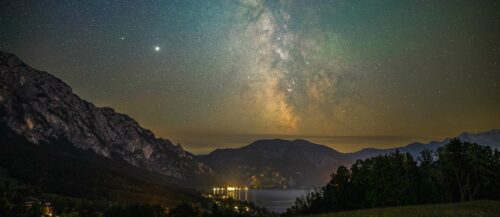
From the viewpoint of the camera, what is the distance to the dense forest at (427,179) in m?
91.1

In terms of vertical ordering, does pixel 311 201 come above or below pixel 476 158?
below

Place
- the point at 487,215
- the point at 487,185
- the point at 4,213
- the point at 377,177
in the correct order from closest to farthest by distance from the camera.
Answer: the point at 487,215, the point at 487,185, the point at 377,177, the point at 4,213

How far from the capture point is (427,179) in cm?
9650

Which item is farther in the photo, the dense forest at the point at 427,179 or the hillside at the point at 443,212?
the dense forest at the point at 427,179

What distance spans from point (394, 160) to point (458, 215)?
249 ft

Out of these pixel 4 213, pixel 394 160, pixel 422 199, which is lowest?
pixel 4 213

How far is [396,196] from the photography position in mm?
95812

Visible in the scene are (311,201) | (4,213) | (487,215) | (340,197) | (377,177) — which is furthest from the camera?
(4,213)

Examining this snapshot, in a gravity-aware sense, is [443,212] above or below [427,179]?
below

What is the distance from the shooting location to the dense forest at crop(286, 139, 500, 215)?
91125 mm

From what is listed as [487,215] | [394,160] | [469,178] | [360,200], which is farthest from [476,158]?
[487,215]

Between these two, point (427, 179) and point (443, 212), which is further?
point (427, 179)

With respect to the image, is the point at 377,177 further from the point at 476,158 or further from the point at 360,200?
the point at 476,158

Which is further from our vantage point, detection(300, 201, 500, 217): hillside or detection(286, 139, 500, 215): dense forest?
detection(286, 139, 500, 215): dense forest
